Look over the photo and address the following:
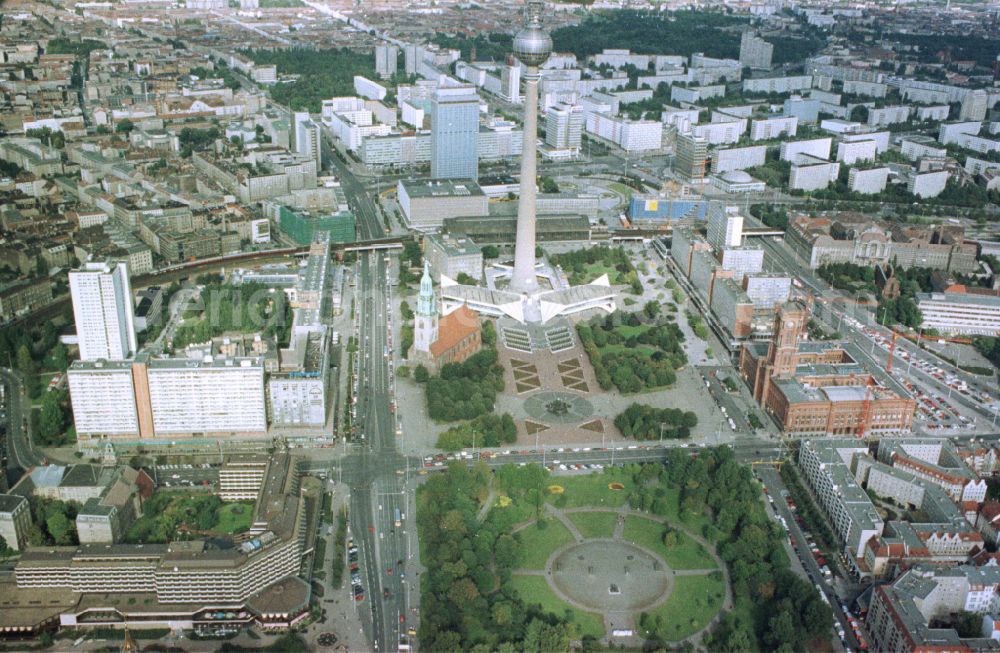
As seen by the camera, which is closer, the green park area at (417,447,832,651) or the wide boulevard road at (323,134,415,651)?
the green park area at (417,447,832,651)

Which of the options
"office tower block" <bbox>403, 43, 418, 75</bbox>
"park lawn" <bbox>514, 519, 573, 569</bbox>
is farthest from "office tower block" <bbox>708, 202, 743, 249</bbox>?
"office tower block" <bbox>403, 43, 418, 75</bbox>

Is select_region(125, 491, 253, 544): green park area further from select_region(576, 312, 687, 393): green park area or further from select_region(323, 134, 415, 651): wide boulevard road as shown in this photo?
select_region(576, 312, 687, 393): green park area

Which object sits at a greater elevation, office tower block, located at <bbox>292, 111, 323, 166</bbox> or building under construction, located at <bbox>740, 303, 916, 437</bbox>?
office tower block, located at <bbox>292, 111, 323, 166</bbox>

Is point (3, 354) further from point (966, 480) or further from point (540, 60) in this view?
point (966, 480)

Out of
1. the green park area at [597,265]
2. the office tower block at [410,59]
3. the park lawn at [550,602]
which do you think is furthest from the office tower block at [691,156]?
the park lawn at [550,602]

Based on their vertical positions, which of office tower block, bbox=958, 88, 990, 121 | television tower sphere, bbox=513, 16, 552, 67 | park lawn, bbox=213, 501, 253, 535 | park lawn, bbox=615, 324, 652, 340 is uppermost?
television tower sphere, bbox=513, 16, 552, 67

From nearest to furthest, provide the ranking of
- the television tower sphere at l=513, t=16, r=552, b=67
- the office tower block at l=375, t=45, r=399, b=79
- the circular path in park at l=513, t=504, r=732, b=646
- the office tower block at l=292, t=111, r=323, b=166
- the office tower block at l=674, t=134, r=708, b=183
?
the circular path in park at l=513, t=504, r=732, b=646 → the television tower sphere at l=513, t=16, r=552, b=67 → the office tower block at l=292, t=111, r=323, b=166 → the office tower block at l=674, t=134, r=708, b=183 → the office tower block at l=375, t=45, r=399, b=79

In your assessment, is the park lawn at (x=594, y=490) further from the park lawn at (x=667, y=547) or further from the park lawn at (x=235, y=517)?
the park lawn at (x=235, y=517)
